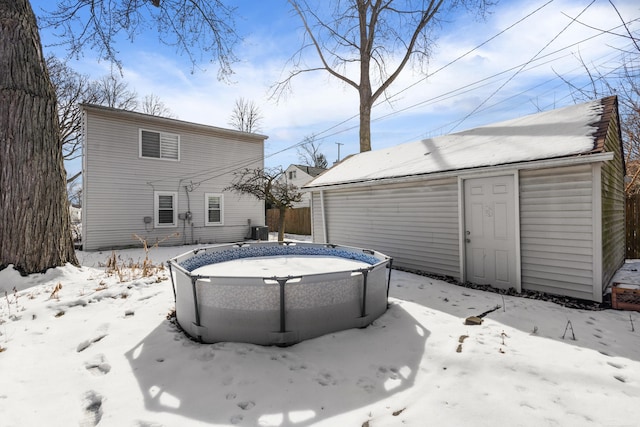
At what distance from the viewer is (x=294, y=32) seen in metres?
14.8

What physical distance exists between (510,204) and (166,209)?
1211cm

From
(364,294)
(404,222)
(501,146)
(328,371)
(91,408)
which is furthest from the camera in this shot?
(404,222)

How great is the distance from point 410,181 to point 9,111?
25.1 feet

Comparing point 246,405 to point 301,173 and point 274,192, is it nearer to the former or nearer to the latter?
point 274,192

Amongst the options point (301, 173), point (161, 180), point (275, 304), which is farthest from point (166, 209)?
point (301, 173)

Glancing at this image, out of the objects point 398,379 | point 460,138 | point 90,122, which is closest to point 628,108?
point 460,138

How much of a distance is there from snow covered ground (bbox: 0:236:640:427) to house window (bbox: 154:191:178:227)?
8303 mm

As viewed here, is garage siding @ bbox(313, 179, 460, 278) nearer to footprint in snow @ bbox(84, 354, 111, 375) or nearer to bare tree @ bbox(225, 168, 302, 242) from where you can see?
bare tree @ bbox(225, 168, 302, 242)

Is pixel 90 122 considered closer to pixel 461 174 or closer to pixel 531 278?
pixel 461 174

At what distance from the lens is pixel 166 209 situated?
12516 mm

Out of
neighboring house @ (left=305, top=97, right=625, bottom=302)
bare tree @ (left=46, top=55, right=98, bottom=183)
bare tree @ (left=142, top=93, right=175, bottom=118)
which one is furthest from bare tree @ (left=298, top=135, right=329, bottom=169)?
neighboring house @ (left=305, top=97, right=625, bottom=302)

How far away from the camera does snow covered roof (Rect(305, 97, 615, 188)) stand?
5.00 metres

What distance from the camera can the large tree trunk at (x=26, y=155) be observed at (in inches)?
197

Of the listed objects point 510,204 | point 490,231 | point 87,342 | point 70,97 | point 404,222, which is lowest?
point 87,342
